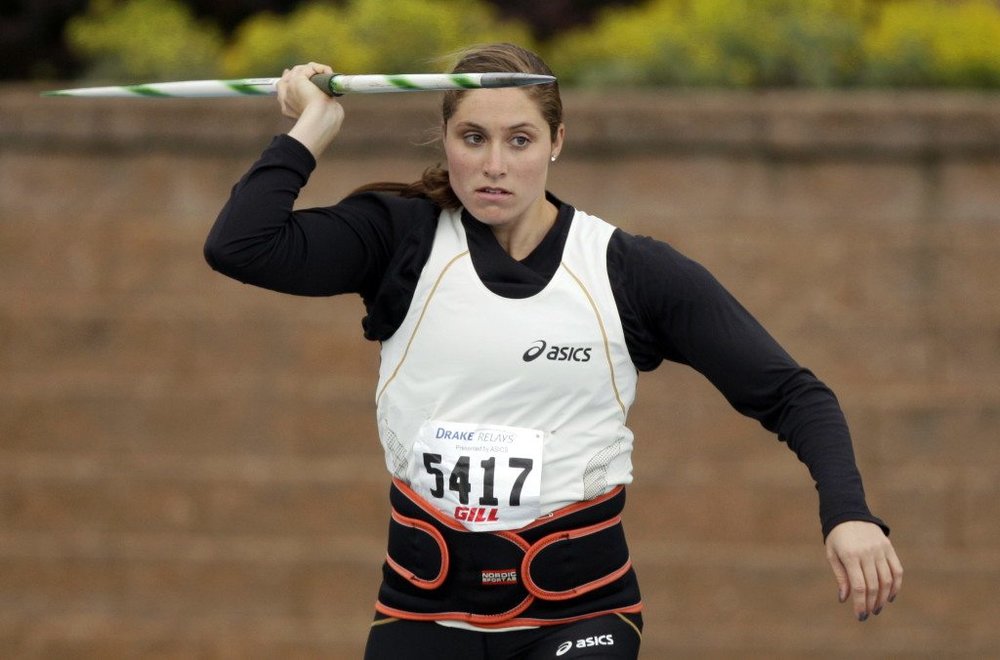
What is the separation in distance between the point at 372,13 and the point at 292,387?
1846mm

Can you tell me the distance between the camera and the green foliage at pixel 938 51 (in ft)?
26.0

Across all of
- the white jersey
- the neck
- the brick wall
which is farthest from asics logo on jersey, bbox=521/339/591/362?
the brick wall

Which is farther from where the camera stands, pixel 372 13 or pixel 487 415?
pixel 372 13

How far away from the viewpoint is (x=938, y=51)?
26.3 feet

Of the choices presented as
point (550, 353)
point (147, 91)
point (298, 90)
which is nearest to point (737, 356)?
point (550, 353)

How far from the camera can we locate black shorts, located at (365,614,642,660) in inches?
153

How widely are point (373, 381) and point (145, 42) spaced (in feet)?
7.12

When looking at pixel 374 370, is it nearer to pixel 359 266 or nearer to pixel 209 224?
pixel 209 224

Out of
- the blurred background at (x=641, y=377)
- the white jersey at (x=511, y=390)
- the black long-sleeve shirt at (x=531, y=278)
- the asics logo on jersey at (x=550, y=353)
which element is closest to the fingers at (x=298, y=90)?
the black long-sleeve shirt at (x=531, y=278)

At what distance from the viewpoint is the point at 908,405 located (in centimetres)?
756

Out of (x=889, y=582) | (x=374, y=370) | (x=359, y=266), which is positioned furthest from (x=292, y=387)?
(x=889, y=582)

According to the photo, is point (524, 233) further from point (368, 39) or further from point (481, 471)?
point (368, 39)

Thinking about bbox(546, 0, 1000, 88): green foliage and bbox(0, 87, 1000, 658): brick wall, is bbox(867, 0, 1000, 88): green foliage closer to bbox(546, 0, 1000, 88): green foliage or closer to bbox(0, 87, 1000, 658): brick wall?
bbox(546, 0, 1000, 88): green foliage

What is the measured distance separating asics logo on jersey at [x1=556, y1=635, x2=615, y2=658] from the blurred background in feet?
12.3
